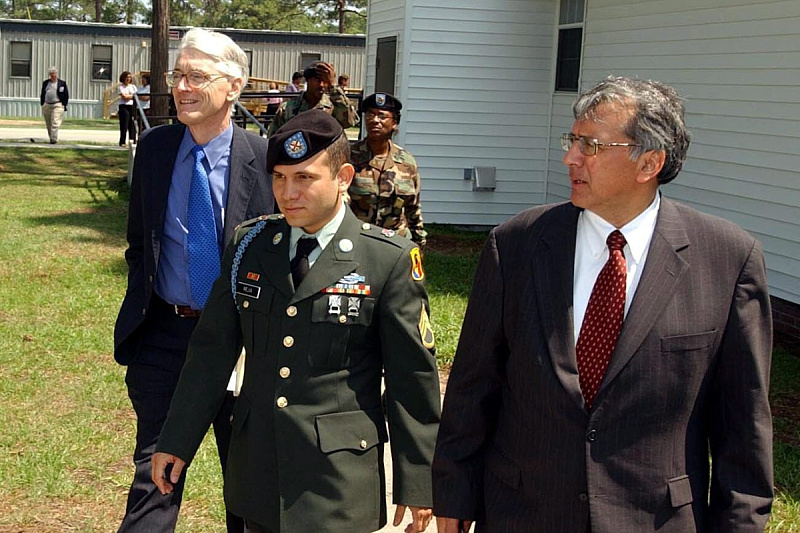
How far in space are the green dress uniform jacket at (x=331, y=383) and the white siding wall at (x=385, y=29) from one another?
12.0 metres

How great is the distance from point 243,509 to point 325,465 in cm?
33

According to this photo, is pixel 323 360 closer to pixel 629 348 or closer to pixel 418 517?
pixel 418 517

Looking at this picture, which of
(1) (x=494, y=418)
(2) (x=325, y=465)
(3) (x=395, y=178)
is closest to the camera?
(1) (x=494, y=418)

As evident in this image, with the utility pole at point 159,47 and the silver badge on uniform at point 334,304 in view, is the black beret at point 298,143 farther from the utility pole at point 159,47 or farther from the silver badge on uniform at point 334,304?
the utility pole at point 159,47

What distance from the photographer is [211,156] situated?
4.04m

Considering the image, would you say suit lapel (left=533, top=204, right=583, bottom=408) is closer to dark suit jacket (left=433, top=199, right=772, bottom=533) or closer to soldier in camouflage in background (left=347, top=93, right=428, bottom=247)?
dark suit jacket (left=433, top=199, right=772, bottom=533)

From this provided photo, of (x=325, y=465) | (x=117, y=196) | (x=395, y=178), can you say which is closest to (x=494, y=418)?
(x=325, y=465)

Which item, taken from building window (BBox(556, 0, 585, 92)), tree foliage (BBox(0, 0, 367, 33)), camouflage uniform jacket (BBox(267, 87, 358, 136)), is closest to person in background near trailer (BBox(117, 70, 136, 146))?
building window (BBox(556, 0, 585, 92))

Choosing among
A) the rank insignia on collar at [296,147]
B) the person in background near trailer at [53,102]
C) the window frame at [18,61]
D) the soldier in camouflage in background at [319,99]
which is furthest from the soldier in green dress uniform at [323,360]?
the window frame at [18,61]

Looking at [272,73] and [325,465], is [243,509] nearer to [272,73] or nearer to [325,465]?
[325,465]

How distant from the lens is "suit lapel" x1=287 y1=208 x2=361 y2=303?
3297 mm

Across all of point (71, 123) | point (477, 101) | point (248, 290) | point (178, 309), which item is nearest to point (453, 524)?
point (248, 290)

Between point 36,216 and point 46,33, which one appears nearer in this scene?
point 36,216

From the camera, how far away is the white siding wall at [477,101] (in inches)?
591
